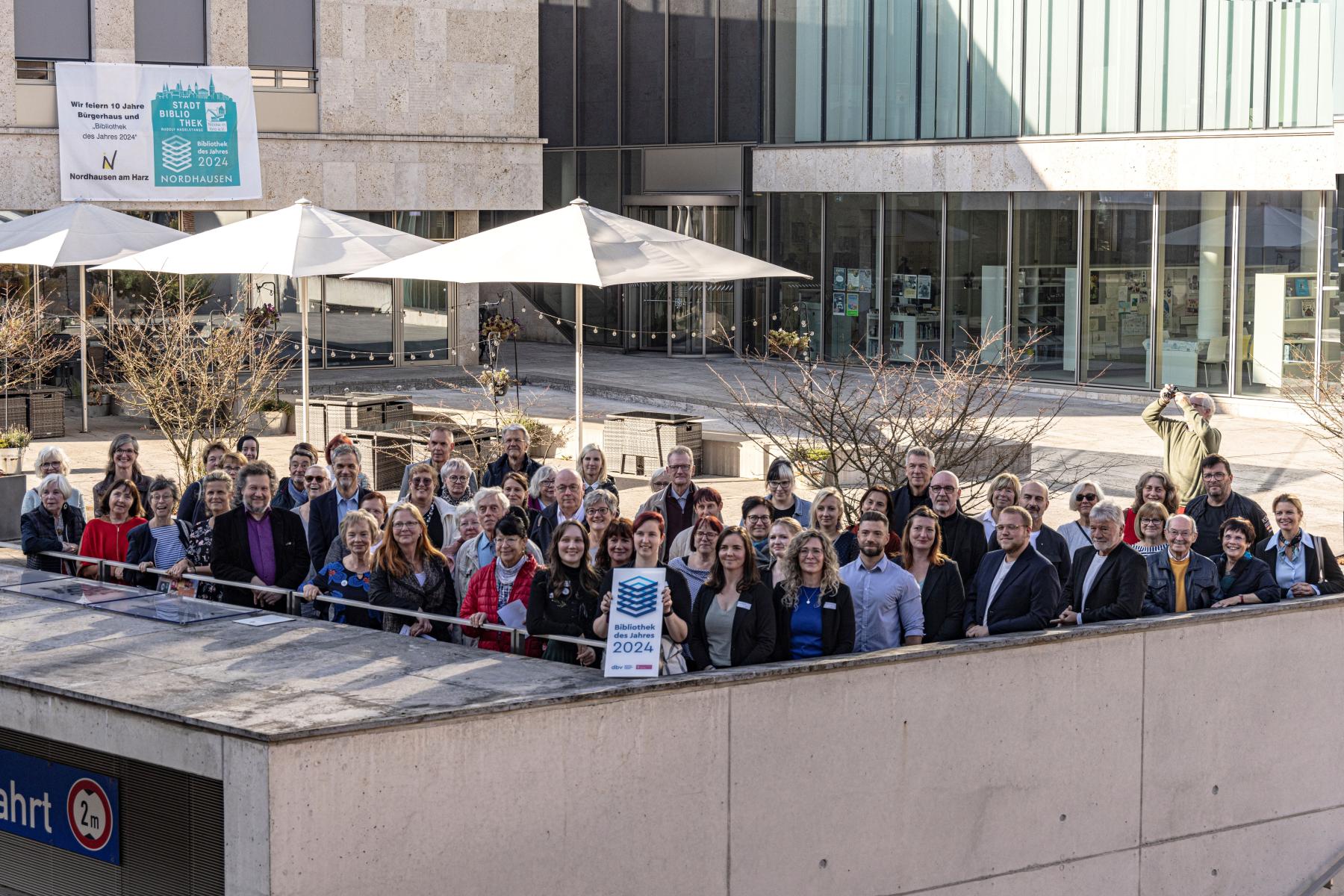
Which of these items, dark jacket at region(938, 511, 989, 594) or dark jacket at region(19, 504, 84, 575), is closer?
dark jacket at region(938, 511, 989, 594)

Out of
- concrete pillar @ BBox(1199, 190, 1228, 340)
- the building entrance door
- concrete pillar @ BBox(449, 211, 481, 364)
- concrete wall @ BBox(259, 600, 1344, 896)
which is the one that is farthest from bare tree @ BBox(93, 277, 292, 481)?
the building entrance door

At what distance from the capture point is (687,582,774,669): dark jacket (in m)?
8.32

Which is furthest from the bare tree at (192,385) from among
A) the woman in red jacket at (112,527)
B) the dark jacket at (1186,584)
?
the dark jacket at (1186,584)

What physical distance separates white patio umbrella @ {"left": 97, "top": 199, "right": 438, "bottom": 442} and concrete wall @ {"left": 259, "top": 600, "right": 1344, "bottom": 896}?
857 centimetres

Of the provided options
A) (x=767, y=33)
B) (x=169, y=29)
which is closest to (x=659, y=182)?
(x=767, y=33)

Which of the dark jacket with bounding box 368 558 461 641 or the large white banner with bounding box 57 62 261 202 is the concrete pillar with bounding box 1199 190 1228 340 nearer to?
the large white banner with bounding box 57 62 261 202

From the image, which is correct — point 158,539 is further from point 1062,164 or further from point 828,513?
point 1062,164

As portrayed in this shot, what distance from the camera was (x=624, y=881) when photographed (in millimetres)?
7895

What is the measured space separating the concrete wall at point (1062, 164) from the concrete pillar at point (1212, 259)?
359 millimetres

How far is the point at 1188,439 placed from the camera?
44.7 ft

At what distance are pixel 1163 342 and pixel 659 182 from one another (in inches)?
484

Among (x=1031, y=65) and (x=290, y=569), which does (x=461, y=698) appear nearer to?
(x=290, y=569)

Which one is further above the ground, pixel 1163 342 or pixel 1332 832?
pixel 1163 342

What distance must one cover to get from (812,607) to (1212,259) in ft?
65.1
